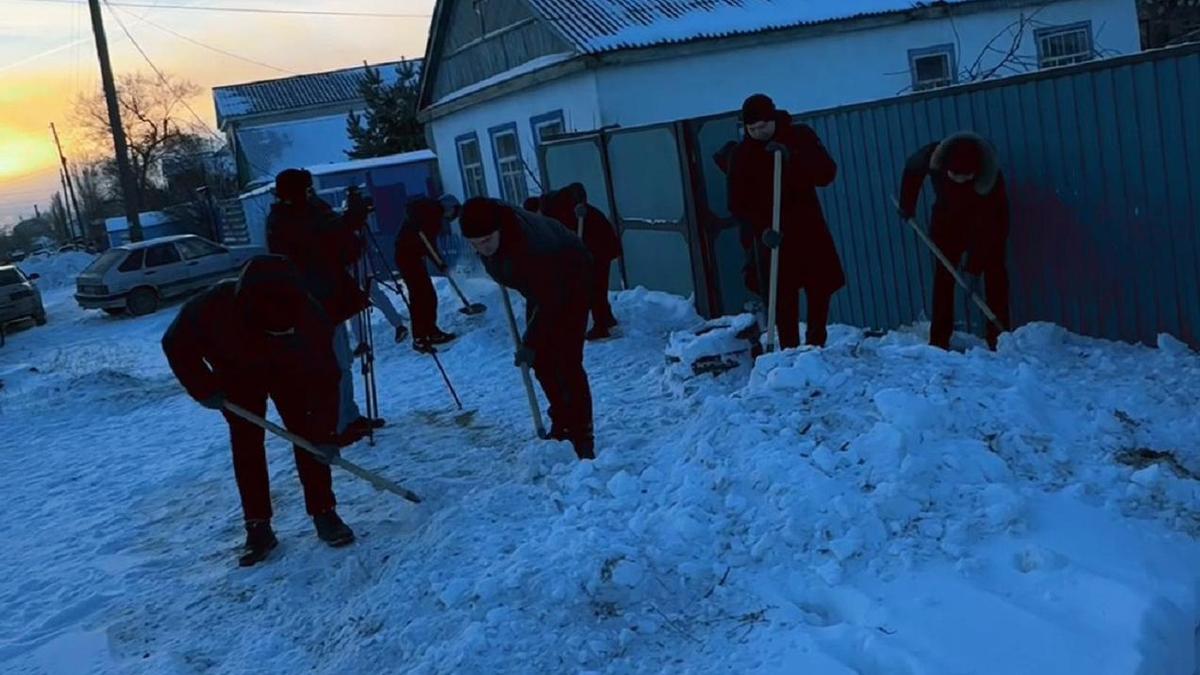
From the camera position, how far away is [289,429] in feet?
16.6

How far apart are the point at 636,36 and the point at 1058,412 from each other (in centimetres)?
1096

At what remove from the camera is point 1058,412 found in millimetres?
4445

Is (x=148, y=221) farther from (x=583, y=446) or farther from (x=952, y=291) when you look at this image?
(x=952, y=291)

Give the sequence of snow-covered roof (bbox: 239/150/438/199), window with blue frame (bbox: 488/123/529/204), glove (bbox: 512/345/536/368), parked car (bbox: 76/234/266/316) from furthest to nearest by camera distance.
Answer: snow-covered roof (bbox: 239/150/438/199) < parked car (bbox: 76/234/266/316) < window with blue frame (bbox: 488/123/529/204) < glove (bbox: 512/345/536/368)

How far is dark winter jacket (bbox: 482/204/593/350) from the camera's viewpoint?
5.09 meters

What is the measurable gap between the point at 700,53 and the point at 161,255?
36.9ft

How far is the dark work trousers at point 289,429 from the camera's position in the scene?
4926 millimetres

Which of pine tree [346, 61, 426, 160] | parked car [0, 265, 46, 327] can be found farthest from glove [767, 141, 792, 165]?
pine tree [346, 61, 426, 160]

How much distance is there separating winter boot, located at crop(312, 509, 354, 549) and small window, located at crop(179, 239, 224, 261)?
16.5 metres

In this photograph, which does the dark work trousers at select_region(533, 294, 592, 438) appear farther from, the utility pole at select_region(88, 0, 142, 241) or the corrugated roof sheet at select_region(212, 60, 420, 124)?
the corrugated roof sheet at select_region(212, 60, 420, 124)

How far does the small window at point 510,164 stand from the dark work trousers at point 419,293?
25.2 feet

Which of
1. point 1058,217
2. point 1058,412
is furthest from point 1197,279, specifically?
point 1058,412


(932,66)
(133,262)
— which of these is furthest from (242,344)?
(133,262)

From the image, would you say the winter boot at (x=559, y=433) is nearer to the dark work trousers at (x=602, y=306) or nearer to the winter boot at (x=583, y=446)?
the winter boot at (x=583, y=446)
